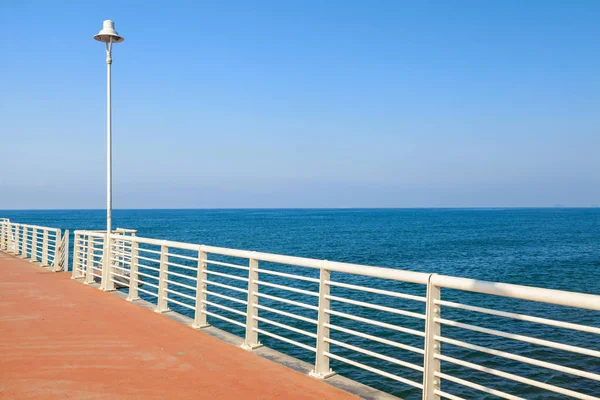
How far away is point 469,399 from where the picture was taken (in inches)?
367

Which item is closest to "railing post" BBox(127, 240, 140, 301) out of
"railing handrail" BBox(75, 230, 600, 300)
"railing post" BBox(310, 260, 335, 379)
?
"railing handrail" BBox(75, 230, 600, 300)

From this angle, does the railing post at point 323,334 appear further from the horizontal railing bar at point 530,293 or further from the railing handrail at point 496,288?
the horizontal railing bar at point 530,293

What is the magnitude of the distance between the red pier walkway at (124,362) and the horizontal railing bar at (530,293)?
1586 mm

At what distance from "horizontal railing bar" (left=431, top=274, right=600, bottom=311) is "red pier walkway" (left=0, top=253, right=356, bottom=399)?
1.59 meters

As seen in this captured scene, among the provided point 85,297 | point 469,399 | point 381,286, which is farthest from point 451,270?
point 85,297

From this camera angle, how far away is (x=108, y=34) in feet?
38.8

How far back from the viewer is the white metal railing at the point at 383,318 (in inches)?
145

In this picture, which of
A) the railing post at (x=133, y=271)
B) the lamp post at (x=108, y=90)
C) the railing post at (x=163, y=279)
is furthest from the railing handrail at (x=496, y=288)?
the lamp post at (x=108, y=90)

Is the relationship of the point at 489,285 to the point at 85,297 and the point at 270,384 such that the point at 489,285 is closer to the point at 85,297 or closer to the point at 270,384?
the point at 270,384

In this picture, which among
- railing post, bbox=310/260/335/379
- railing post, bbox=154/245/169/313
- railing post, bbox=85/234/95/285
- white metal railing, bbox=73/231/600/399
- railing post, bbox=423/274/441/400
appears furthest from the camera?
railing post, bbox=85/234/95/285

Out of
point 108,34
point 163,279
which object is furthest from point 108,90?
point 163,279

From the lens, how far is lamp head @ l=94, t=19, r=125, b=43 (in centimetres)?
1180

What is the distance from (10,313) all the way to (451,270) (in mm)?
26631

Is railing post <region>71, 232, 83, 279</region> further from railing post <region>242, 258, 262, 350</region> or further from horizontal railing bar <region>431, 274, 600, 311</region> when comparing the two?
horizontal railing bar <region>431, 274, 600, 311</region>
